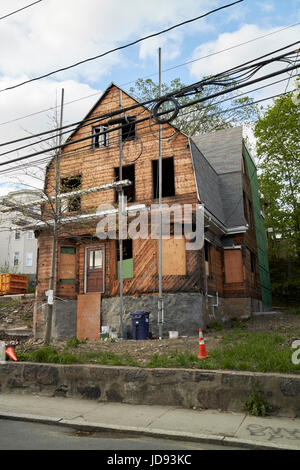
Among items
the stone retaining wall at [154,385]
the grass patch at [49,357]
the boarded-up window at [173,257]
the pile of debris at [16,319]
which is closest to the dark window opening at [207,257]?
the boarded-up window at [173,257]

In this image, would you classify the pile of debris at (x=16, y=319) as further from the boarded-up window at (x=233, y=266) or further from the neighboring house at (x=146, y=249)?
the boarded-up window at (x=233, y=266)

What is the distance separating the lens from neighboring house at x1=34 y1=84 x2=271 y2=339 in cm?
1549

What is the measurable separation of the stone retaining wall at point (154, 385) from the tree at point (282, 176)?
21818mm

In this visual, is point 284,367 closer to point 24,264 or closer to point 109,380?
point 109,380

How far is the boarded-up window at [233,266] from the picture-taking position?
63.2ft

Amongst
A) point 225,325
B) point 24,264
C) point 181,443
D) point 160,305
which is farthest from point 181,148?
point 24,264

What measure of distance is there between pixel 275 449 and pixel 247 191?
727 inches

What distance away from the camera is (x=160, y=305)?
1452 cm

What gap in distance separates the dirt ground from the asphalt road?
3246 millimetres

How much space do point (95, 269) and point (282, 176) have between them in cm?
1671

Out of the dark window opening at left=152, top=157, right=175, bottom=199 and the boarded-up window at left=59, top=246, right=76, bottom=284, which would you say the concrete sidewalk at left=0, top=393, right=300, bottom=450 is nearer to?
the boarded-up window at left=59, top=246, right=76, bottom=284

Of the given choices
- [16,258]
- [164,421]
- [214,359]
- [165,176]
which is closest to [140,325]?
[214,359]

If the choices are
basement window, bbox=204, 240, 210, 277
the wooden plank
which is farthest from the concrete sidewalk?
basement window, bbox=204, 240, 210, 277

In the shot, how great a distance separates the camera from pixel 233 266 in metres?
19.3
